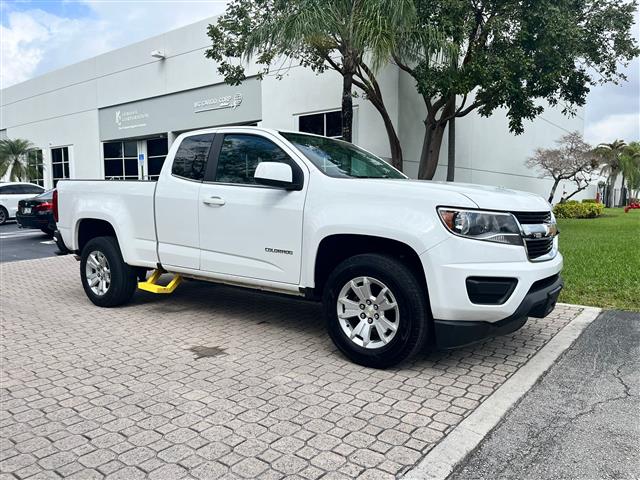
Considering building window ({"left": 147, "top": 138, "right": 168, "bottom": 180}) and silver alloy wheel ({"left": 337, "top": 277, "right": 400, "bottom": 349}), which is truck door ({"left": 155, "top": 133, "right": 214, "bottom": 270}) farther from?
building window ({"left": 147, "top": 138, "right": 168, "bottom": 180})

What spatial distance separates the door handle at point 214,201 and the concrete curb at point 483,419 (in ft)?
9.83

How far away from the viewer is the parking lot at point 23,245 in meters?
12.3

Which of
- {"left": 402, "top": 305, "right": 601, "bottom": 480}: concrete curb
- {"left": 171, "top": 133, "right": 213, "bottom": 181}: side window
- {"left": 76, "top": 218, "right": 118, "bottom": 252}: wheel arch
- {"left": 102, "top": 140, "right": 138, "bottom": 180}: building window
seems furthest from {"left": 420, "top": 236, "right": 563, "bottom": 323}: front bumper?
{"left": 102, "top": 140, "right": 138, "bottom": 180}: building window

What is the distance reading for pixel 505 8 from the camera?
1349 cm

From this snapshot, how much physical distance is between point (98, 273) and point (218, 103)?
57.7 feet

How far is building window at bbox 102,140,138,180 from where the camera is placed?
28953 millimetres

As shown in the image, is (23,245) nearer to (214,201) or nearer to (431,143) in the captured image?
(214,201)

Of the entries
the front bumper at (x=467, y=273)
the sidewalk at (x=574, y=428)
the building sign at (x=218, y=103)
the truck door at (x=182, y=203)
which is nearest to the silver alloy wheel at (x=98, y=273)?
the truck door at (x=182, y=203)

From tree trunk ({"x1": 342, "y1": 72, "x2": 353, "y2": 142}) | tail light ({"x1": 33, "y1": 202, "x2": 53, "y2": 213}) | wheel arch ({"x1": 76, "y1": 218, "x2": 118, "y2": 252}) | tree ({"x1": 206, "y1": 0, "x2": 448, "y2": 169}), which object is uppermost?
tree ({"x1": 206, "y1": 0, "x2": 448, "y2": 169})

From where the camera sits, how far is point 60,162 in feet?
109

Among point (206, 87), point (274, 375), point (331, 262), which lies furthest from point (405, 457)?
point (206, 87)

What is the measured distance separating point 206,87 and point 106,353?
66.5 ft

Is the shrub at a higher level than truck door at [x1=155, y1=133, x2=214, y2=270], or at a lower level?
lower

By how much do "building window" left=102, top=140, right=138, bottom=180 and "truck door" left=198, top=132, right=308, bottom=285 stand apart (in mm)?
25093
